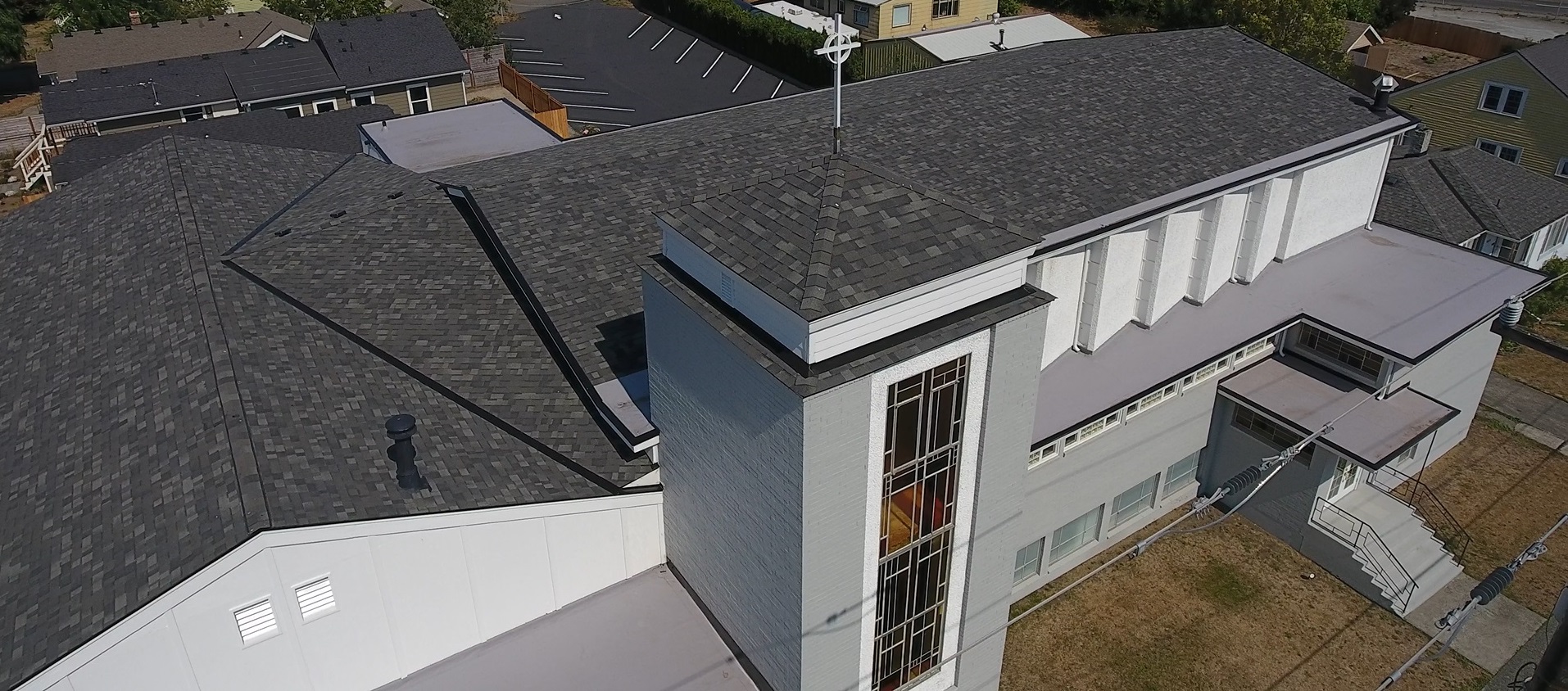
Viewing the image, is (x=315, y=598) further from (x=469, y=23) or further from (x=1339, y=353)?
(x=469, y=23)

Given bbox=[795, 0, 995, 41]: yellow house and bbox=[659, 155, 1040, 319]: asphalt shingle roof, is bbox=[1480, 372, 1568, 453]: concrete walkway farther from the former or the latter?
bbox=[795, 0, 995, 41]: yellow house

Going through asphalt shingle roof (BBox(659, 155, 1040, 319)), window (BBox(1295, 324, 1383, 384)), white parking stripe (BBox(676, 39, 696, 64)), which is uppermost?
asphalt shingle roof (BBox(659, 155, 1040, 319))

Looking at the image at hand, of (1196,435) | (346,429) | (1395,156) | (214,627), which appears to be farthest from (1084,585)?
(1395,156)

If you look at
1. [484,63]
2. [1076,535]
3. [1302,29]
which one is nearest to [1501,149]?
[1302,29]

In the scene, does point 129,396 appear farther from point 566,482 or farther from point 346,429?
point 566,482

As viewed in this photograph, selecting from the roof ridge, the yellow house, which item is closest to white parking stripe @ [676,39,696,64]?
the yellow house
